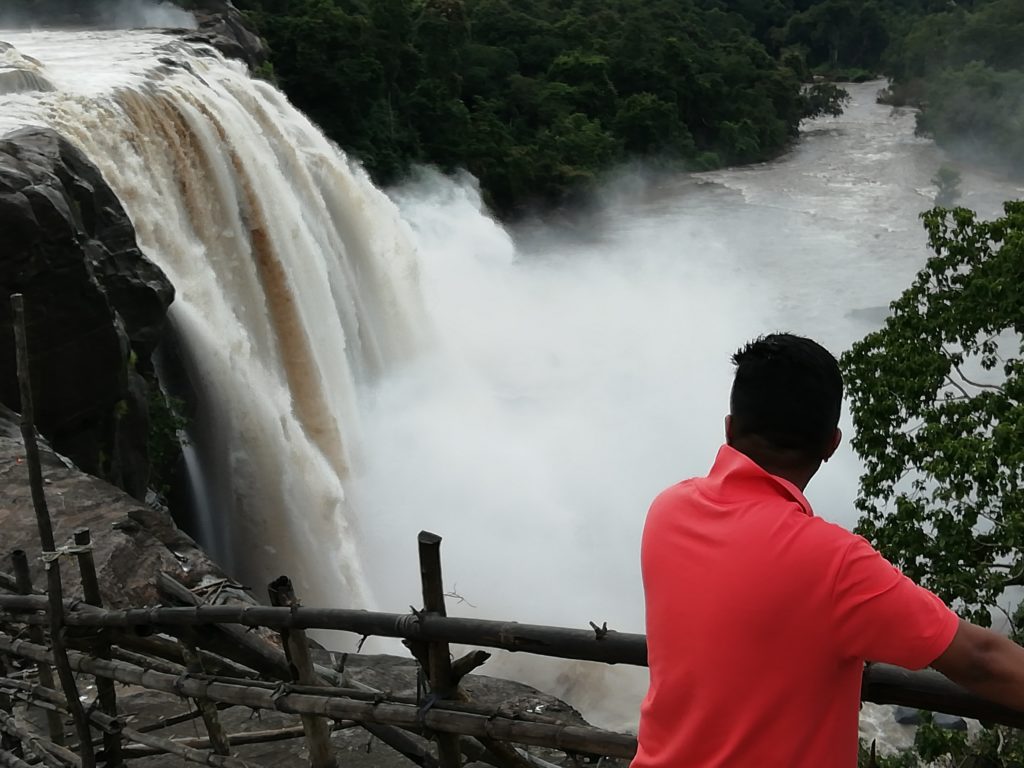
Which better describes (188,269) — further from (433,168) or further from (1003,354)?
(433,168)

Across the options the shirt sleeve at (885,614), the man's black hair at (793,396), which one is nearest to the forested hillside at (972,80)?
the man's black hair at (793,396)

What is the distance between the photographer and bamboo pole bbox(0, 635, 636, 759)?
228 cm

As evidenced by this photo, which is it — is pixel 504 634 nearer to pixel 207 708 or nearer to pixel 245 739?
pixel 207 708

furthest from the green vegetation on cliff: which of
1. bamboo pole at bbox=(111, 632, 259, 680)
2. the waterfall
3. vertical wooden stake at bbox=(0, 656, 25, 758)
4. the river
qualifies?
bamboo pole at bbox=(111, 632, 259, 680)

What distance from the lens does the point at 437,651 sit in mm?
2395

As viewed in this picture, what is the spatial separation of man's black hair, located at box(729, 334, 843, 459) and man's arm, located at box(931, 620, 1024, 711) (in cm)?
36

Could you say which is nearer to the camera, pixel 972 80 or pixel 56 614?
pixel 56 614

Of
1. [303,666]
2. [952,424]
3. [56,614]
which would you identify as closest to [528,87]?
[952,424]

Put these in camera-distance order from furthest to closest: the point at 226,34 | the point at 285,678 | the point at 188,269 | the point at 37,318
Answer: the point at 226,34, the point at 188,269, the point at 37,318, the point at 285,678

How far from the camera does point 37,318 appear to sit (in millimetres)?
7016

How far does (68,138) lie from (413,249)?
770cm

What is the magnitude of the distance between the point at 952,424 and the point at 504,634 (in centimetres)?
655

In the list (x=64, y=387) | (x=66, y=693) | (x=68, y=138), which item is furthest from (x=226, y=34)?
(x=66, y=693)

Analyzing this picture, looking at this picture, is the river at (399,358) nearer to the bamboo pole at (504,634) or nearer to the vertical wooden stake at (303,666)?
the vertical wooden stake at (303,666)
